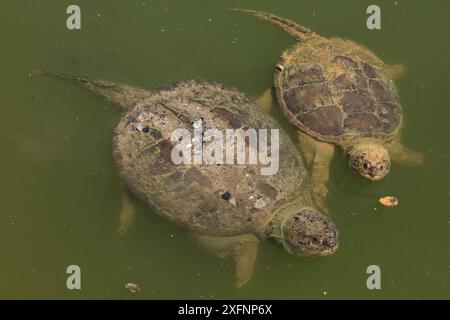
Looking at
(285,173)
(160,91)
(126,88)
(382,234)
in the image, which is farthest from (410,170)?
(126,88)

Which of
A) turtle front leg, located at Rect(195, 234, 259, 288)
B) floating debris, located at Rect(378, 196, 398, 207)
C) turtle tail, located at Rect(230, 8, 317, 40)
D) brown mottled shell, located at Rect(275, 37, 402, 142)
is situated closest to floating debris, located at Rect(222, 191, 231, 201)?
turtle front leg, located at Rect(195, 234, 259, 288)

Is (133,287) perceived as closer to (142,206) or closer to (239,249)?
(142,206)

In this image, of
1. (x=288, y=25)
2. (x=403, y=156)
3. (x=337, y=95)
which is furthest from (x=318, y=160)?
(x=288, y=25)

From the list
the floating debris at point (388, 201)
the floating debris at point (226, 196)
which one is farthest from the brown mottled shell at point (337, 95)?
the floating debris at point (226, 196)

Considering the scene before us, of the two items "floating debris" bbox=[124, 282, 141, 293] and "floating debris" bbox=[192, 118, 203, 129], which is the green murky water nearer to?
"floating debris" bbox=[124, 282, 141, 293]

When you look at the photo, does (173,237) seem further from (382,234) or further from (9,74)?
(9,74)

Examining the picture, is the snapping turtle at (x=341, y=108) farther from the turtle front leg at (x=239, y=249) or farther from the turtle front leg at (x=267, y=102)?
the turtle front leg at (x=239, y=249)
